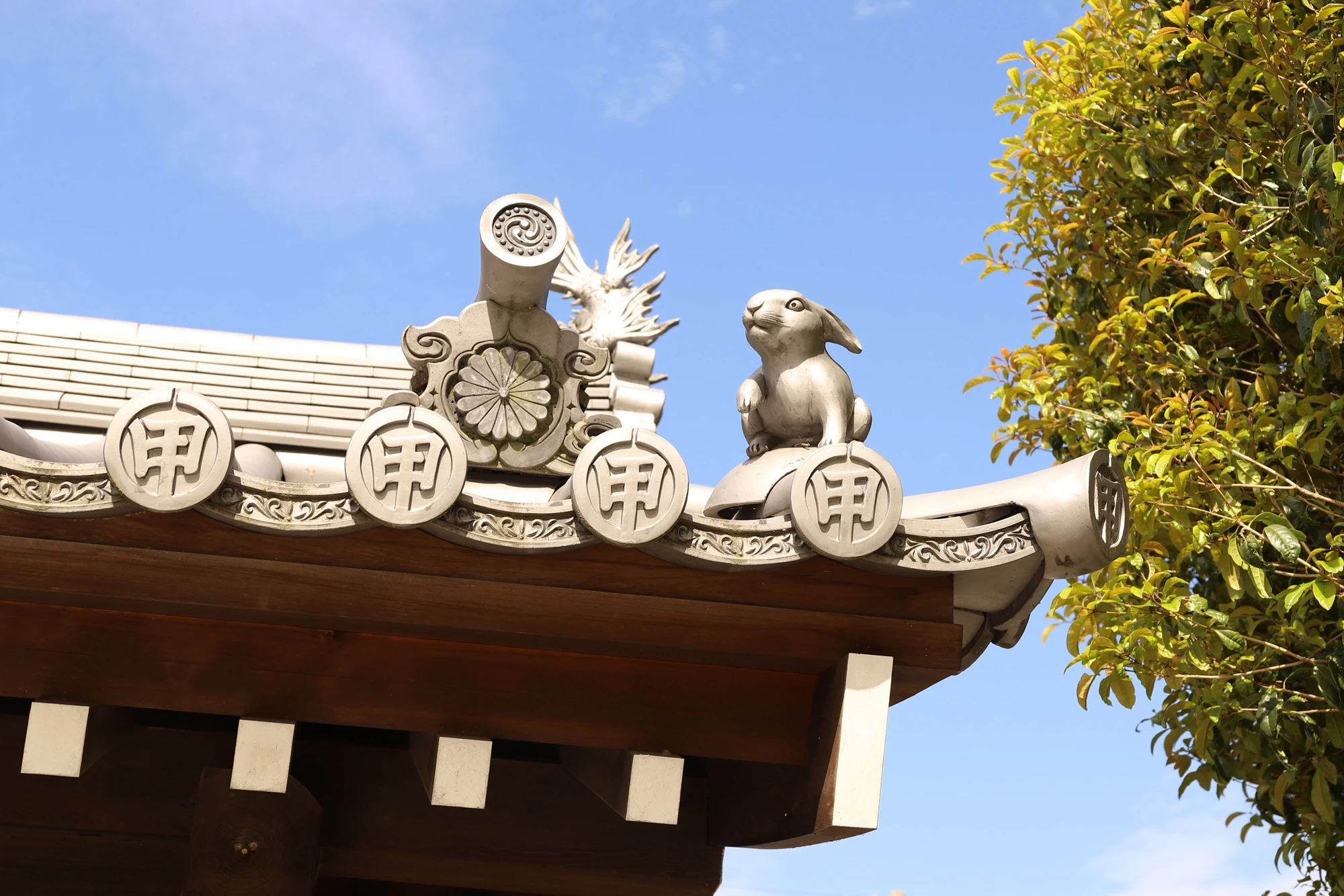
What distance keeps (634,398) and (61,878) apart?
287 centimetres

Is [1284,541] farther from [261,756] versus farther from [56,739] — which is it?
[56,739]

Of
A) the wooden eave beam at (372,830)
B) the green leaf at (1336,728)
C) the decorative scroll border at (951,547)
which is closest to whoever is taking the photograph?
the decorative scroll border at (951,547)

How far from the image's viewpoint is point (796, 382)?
127 inches

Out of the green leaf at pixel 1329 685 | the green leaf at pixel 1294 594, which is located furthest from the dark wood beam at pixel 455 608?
the green leaf at pixel 1329 685

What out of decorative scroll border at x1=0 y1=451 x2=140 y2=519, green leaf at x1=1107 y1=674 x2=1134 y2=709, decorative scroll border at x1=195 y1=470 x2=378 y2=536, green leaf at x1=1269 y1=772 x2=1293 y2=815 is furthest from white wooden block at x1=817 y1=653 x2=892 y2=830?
green leaf at x1=1269 y1=772 x2=1293 y2=815

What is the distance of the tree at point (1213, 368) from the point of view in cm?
503

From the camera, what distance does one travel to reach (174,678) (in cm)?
286

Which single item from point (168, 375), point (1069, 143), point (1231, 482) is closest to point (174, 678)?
point (168, 375)

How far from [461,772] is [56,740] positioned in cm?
84

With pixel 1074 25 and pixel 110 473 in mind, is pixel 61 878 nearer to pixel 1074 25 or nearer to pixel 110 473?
pixel 110 473

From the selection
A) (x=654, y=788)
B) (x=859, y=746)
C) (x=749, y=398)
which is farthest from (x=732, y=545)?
(x=749, y=398)

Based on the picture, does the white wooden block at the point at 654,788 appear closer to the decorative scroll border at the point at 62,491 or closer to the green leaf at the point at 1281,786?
the decorative scroll border at the point at 62,491

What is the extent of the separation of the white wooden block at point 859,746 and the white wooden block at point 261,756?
1.15 metres

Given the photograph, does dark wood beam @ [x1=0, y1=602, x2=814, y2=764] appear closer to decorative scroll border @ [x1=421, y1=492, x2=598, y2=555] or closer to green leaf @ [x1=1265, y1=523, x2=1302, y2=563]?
decorative scroll border @ [x1=421, y1=492, x2=598, y2=555]
